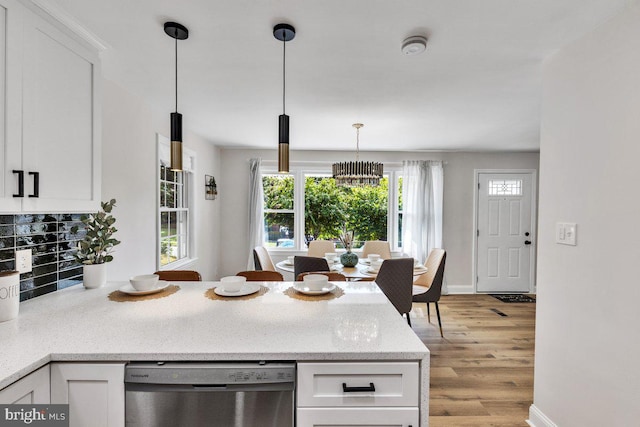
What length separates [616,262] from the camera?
1425mm

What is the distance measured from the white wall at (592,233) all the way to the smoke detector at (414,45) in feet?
2.64

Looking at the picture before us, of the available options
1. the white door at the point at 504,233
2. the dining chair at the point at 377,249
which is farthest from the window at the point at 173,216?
the white door at the point at 504,233

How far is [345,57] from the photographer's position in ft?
6.35

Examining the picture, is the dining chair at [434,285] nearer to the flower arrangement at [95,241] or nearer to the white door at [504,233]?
the white door at [504,233]

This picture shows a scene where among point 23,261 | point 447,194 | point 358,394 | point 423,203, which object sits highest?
point 447,194

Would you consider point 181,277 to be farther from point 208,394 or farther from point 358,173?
point 358,173

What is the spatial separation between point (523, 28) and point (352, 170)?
78.9 inches

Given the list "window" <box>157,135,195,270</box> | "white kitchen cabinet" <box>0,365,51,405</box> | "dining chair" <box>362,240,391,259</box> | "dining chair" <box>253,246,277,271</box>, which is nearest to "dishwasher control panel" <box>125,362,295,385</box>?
"white kitchen cabinet" <box>0,365,51,405</box>

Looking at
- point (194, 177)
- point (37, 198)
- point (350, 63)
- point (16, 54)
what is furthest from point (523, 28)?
point (194, 177)

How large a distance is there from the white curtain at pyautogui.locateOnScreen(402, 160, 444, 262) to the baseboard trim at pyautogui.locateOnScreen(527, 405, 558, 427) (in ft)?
9.66

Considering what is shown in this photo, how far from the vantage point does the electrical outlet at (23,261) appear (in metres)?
1.48

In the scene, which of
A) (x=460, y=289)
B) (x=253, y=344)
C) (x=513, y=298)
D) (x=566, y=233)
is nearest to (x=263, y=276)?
(x=253, y=344)

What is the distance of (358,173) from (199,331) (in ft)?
8.28

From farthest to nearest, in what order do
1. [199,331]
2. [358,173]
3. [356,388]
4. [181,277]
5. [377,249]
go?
1. [377,249]
2. [358,173]
3. [181,277]
4. [199,331]
5. [356,388]
